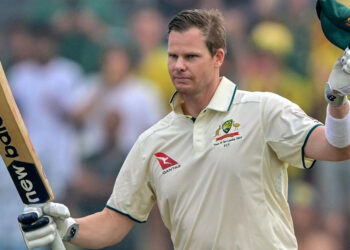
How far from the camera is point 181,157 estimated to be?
4.75 m

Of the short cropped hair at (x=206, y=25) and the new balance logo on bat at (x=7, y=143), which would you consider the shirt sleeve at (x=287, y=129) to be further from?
the new balance logo on bat at (x=7, y=143)

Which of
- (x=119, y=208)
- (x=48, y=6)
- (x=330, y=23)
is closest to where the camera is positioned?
(x=330, y=23)

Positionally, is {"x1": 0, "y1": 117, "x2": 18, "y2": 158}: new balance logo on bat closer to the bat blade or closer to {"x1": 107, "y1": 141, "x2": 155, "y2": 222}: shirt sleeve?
the bat blade

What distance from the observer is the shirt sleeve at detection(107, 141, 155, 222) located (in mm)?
4934

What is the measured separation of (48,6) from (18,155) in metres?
4.04

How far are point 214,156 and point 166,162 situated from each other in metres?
0.30

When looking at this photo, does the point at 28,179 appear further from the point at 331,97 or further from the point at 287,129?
the point at 331,97

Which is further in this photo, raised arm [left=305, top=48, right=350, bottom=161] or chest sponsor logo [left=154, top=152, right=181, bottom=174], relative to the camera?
chest sponsor logo [left=154, top=152, right=181, bottom=174]

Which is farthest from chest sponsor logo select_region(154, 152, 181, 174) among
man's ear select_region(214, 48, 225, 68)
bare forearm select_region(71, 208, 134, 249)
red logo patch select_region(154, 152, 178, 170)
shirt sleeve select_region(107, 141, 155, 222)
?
man's ear select_region(214, 48, 225, 68)

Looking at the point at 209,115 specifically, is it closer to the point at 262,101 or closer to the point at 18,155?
the point at 262,101

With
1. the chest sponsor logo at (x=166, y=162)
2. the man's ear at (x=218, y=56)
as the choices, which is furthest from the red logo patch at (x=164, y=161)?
the man's ear at (x=218, y=56)

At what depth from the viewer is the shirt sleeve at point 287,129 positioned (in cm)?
443

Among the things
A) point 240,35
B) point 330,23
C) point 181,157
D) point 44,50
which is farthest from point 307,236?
point 330,23

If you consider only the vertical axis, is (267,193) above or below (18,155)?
below
